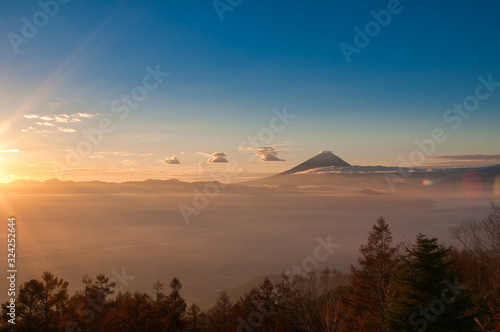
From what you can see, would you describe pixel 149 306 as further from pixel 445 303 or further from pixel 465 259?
pixel 465 259

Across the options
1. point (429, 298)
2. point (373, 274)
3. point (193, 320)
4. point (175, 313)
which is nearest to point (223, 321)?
point (193, 320)

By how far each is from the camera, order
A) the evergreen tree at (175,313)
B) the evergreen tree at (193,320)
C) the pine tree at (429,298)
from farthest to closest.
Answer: the evergreen tree at (193,320)
the evergreen tree at (175,313)
the pine tree at (429,298)

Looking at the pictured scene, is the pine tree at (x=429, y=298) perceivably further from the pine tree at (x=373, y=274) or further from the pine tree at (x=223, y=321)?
the pine tree at (x=223, y=321)

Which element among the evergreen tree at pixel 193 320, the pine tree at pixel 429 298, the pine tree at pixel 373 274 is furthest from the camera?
the evergreen tree at pixel 193 320

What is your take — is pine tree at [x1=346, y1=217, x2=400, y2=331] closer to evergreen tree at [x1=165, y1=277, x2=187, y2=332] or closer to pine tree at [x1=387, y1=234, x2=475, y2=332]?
pine tree at [x1=387, y1=234, x2=475, y2=332]

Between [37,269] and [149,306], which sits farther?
[37,269]

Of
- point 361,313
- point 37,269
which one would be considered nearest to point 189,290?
point 37,269

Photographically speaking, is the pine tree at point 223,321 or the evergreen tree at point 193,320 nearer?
the evergreen tree at point 193,320

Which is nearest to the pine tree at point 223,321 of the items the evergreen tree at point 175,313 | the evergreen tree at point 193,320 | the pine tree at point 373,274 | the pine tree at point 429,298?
the evergreen tree at point 193,320
